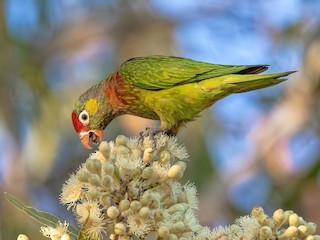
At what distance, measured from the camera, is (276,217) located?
2.03 metres

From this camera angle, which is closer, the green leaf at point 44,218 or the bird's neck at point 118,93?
the green leaf at point 44,218

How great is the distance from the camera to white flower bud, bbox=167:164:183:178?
2.11 meters

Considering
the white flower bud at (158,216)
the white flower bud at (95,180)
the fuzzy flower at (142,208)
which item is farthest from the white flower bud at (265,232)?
the white flower bud at (95,180)

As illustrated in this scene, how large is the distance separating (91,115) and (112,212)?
5.20 ft

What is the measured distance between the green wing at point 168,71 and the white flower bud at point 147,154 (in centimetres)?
104

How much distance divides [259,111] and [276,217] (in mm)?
4256

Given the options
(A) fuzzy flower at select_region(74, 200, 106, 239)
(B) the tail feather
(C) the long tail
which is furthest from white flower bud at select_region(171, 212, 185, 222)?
(B) the tail feather

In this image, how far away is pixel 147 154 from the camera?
2.18m

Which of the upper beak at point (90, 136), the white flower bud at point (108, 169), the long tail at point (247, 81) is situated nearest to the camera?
the white flower bud at point (108, 169)

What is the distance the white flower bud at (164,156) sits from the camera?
2.22 m

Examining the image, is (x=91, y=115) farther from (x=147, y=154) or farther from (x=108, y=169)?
(x=108, y=169)

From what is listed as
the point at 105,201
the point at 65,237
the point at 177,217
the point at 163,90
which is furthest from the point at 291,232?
the point at 163,90

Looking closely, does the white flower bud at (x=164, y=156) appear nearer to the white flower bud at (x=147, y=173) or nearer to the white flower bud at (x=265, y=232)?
the white flower bud at (x=147, y=173)

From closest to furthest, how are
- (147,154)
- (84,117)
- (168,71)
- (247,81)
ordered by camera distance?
1. (147,154)
2. (247,81)
3. (168,71)
4. (84,117)
